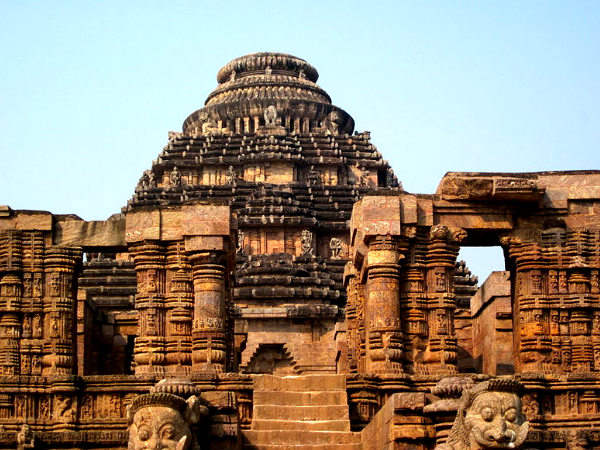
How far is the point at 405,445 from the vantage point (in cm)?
2659

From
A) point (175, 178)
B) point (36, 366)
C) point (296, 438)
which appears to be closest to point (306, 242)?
point (175, 178)

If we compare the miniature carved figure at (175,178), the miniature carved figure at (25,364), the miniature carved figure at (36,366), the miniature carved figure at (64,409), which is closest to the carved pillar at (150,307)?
the miniature carved figure at (64,409)

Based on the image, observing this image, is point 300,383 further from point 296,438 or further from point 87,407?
point 87,407

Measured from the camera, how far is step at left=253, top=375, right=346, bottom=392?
3250cm

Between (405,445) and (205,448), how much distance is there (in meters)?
3.39

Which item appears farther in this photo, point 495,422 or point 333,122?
point 333,122

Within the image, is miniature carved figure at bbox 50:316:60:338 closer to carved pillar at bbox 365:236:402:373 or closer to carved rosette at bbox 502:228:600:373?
carved pillar at bbox 365:236:402:373

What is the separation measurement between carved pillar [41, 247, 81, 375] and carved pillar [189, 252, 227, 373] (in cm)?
268

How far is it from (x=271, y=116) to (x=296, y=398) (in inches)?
1330

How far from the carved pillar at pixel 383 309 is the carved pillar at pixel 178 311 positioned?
12.5 feet

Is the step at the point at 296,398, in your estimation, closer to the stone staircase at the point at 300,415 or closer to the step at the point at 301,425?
the stone staircase at the point at 300,415

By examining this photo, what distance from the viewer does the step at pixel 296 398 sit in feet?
105

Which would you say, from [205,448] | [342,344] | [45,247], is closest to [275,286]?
[342,344]

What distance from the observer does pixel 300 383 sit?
32.5 meters
